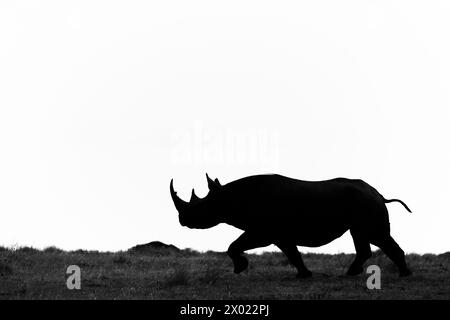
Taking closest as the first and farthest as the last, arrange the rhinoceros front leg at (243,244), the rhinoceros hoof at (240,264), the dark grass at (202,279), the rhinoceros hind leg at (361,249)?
the dark grass at (202,279)
the rhinoceros front leg at (243,244)
the rhinoceros hoof at (240,264)
the rhinoceros hind leg at (361,249)

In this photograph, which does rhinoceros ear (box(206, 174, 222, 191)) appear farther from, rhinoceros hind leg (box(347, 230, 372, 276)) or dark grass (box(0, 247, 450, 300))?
rhinoceros hind leg (box(347, 230, 372, 276))

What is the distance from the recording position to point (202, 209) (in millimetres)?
13594

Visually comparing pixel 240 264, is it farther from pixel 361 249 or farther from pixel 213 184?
pixel 361 249

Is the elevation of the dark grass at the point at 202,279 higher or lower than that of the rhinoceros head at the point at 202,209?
lower

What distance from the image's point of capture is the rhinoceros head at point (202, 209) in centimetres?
1359

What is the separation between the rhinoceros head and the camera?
13586 mm

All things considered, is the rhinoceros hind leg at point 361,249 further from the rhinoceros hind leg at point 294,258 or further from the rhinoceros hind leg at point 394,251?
the rhinoceros hind leg at point 294,258

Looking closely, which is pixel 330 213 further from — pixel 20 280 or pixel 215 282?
pixel 20 280

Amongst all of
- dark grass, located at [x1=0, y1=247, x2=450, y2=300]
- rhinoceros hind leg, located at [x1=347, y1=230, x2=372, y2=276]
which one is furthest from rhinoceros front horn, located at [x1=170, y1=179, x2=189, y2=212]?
rhinoceros hind leg, located at [x1=347, y1=230, x2=372, y2=276]

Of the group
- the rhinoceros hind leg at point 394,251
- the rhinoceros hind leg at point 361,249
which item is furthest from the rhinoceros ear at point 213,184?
the rhinoceros hind leg at point 394,251

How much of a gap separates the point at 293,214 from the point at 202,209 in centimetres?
160

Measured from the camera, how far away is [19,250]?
19359mm

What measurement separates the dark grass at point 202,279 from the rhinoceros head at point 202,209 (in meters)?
0.87

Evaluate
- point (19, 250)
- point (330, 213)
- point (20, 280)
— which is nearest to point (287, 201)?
point (330, 213)
